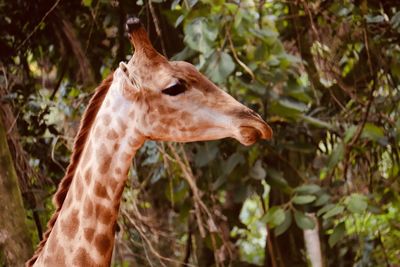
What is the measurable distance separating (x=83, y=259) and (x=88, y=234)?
62 millimetres

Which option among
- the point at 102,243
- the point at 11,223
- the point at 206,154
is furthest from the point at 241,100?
the point at 102,243

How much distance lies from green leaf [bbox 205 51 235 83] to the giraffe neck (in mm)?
1257

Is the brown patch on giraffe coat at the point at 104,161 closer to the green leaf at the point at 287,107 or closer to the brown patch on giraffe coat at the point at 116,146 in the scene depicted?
the brown patch on giraffe coat at the point at 116,146

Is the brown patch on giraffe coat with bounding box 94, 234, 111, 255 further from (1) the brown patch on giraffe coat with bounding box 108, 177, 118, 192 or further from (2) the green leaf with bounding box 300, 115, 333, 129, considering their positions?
(2) the green leaf with bounding box 300, 115, 333, 129

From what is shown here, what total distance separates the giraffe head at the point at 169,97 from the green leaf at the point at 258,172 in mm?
1625

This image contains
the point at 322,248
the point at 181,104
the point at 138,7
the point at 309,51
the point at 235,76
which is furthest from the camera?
the point at 322,248

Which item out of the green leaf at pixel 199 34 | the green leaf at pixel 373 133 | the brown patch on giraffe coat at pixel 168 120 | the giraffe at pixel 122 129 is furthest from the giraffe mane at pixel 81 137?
the green leaf at pixel 373 133

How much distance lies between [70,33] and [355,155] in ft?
4.83

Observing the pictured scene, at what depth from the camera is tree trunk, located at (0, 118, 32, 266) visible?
2334 mm

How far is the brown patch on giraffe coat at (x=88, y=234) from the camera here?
1.85m

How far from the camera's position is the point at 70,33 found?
3506mm

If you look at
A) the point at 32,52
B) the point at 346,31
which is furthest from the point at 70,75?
the point at 346,31

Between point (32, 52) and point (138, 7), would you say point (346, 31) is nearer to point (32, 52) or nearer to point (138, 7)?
point (138, 7)

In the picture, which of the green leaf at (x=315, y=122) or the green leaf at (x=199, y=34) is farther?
the green leaf at (x=315, y=122)
